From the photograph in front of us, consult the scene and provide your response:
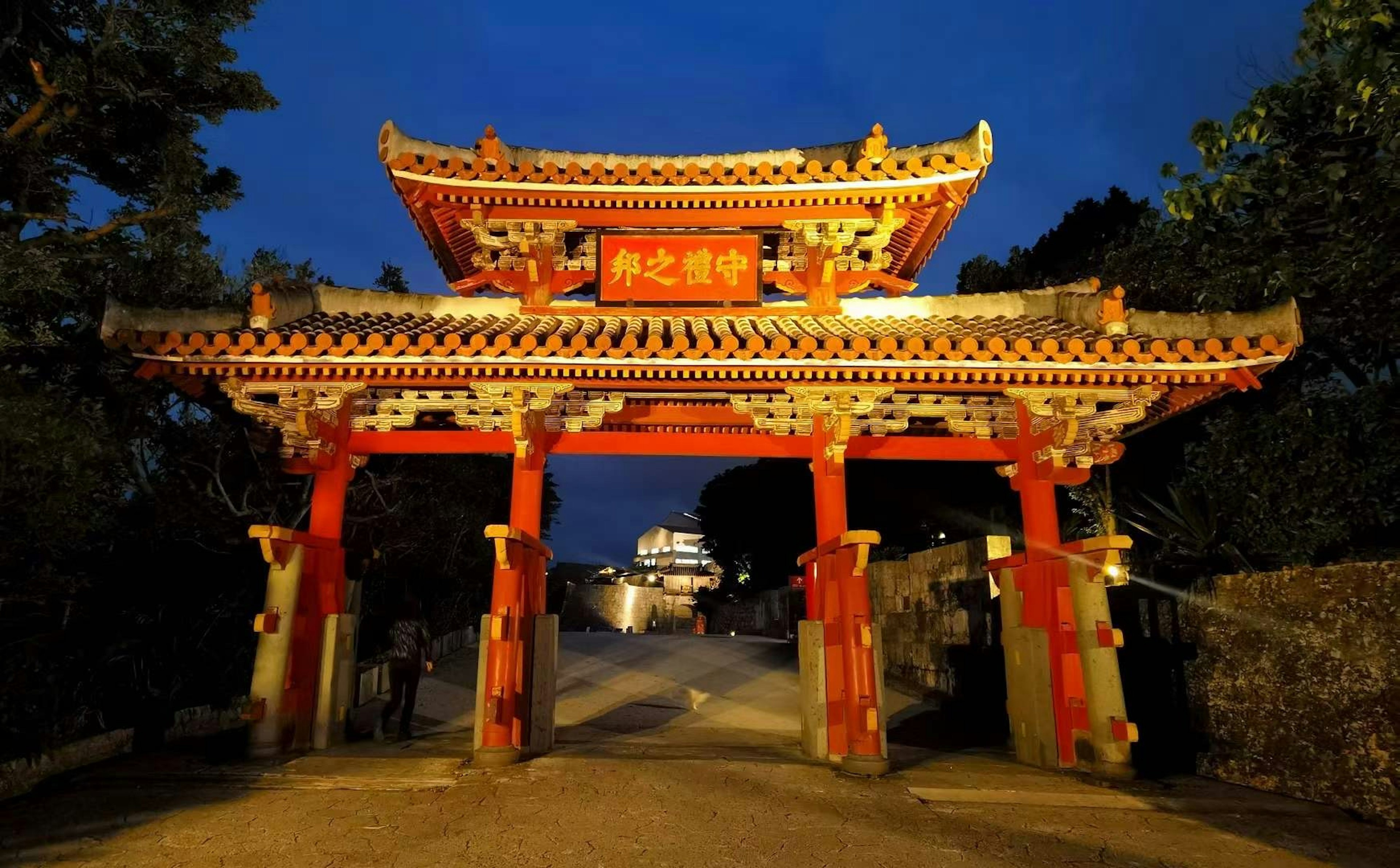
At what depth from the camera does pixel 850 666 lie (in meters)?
7.26

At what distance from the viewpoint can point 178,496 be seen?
1165 cm

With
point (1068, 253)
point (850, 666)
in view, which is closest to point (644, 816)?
point (850, 666)

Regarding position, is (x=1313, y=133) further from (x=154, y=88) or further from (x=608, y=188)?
(x=154, y=88)

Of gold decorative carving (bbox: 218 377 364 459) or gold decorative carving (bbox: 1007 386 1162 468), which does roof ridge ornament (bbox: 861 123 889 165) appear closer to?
gold decorative carving (bbox: 1007 386 1162 468)

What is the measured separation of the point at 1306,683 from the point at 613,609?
1346 inches

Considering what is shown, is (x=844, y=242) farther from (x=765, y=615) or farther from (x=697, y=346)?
(x=765, y=615)

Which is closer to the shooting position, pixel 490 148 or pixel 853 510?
pixel 490 148

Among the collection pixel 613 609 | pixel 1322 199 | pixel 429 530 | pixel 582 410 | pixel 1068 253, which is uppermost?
pixel 1068 253

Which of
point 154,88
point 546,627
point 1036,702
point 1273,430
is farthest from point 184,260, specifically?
point 1273,430

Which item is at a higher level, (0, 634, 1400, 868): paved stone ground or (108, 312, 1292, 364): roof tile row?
(108, 312, 1292, 364): roof tile row

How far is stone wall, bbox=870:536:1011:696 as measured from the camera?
1195 cm

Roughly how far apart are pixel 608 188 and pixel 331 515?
482 cm

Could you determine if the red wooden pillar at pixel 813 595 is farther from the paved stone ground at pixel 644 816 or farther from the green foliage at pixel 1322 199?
the green foliage at pixel 1322 199

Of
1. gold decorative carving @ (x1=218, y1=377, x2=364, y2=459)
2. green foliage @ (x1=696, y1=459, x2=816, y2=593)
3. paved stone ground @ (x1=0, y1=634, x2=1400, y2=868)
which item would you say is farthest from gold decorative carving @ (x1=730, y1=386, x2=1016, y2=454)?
green foliage @ (x1=696, y1=459, x2=816, y2=593)
